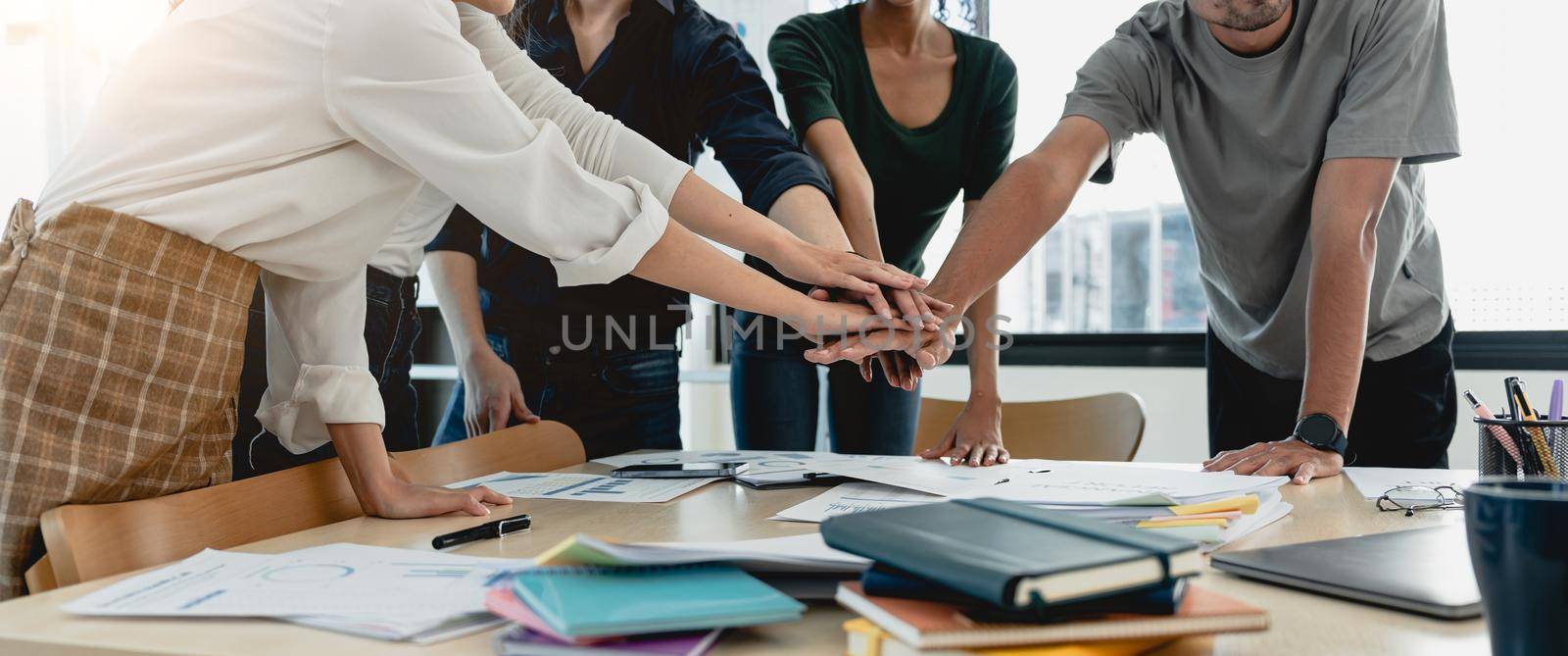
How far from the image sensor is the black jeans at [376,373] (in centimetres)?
159

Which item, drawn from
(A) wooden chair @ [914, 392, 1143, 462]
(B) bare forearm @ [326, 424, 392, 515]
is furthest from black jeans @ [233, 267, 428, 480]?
(A) wooden chair @ [914, 392, 1143, 462]

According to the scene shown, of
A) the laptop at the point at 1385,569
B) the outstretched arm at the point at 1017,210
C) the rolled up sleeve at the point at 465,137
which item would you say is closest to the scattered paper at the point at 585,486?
the rolled up sleeve at the point at 465,137

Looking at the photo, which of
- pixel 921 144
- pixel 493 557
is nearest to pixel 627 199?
pixel 493 557

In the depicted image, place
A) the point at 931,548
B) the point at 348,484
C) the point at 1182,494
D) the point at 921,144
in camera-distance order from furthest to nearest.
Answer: the point at 921,144
the point at 348,484
the point at 1182,494
the point at 931,548

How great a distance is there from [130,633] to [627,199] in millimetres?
578

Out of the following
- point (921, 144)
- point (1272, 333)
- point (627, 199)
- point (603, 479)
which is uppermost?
point (921, 144)

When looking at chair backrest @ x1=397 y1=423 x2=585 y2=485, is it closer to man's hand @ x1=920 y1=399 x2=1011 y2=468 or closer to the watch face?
man's hand @ x1=920 y1=399 x2=1011 y2=468

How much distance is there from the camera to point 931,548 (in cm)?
50

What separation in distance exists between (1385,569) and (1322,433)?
0.64 m

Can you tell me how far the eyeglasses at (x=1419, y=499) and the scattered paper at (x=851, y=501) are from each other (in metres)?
0.43

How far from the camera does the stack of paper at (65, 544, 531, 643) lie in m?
→ 0.59

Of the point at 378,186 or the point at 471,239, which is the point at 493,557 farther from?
the point at 471,239

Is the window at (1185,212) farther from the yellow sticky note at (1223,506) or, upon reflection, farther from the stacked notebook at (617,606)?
the stacked notebook at (617,606)

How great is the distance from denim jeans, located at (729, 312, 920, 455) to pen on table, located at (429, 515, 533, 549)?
87cm
